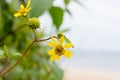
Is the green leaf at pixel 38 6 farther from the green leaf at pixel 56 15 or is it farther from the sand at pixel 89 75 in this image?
the sand at pixel 89 75

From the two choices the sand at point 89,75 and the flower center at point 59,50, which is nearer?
the flower center at point 59,50

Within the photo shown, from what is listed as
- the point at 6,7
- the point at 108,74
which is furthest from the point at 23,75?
the point at 108,74

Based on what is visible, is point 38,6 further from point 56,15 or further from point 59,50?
point 59,50

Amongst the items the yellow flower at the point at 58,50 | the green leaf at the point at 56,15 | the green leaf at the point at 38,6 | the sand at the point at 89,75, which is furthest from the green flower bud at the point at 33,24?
the sand at the point at 89,75

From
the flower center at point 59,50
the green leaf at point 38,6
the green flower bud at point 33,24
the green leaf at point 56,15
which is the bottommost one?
the flower center at point 59,50

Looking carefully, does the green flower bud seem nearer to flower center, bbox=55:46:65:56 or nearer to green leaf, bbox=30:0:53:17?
flower center, bbox=55:46:65:56

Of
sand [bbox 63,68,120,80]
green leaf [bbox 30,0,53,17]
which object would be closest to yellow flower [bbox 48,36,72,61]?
green leaf [bbox 30,0,53,17]
